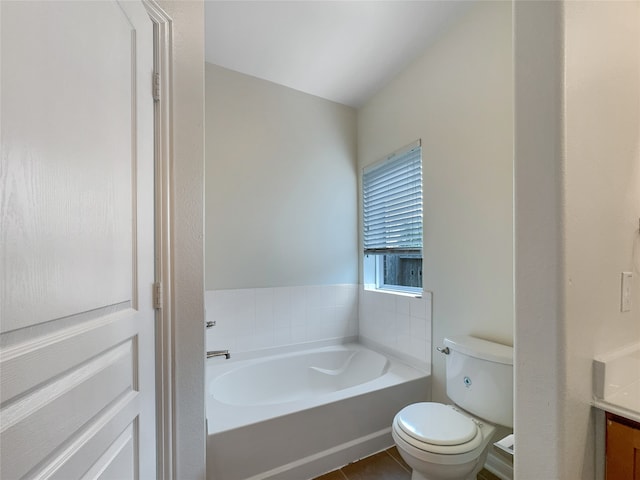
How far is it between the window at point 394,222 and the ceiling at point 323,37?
2.23ft

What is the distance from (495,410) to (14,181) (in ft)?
6.24

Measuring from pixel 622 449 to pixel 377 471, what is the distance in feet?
4.21

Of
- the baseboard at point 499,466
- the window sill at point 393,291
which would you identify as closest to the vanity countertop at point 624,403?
the baseboard at point 499,466

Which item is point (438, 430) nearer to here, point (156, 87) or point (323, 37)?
point (156, 87)

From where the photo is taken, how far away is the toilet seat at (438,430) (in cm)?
122

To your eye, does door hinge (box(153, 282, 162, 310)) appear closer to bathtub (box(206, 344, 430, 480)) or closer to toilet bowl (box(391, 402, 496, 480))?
bathtub (box(206, 344, 430, 480))

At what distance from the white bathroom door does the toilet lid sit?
1072 mm

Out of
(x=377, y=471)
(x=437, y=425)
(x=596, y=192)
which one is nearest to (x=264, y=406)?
(x=377, y=471)

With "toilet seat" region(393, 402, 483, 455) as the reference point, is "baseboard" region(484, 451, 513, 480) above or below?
below

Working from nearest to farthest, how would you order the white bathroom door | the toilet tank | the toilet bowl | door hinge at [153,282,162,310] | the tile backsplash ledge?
1. the white bathroom door
2. door hinge at [153,282,162,310]
3. the toilet bowl
4. the toilet tank
5. the tile backsplash ledge

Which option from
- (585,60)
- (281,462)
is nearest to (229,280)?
(281,462)

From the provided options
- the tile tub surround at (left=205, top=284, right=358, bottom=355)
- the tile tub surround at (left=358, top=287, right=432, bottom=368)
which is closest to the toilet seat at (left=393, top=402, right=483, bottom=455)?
the tile tub surround at (left=358, top=287, right=432, bottom=368)

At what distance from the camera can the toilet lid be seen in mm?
1251

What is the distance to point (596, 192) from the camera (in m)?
0.80
